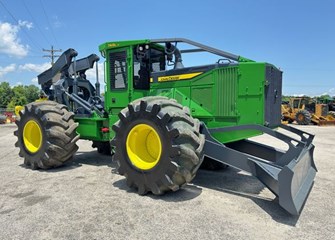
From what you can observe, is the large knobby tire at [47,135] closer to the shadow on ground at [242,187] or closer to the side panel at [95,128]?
the side panel at [95,128]

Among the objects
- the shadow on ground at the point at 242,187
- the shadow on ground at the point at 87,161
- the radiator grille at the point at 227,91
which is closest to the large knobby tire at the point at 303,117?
the shadow on ground at the point at 242,187

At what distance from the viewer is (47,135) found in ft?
21.2

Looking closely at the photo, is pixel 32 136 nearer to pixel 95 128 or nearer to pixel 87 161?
pixel 87 161

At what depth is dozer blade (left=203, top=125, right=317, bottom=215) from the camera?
393 centimetres

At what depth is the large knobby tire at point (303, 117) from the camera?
24.3m

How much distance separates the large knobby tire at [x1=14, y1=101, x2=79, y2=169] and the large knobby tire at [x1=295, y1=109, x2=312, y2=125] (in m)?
22.3

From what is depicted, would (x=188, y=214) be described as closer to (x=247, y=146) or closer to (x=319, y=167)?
(x=247, y=146)

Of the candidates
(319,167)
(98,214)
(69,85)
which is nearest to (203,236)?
(98,214)

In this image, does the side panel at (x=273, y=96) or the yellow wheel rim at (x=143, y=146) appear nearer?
the yellow wheel rim at (x=143, y=146)

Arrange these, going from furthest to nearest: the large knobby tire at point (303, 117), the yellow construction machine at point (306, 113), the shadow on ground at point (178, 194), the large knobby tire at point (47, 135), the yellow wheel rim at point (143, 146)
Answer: the yellow construction machine at point (306, 113), the large knobby tire at point (303, 117), the large knobby tire at point (47, 135), the yellow wheel rim at point (143, 146), the shadow on ground at point (178, 194)

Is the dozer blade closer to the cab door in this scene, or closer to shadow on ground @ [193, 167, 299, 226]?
shadow on ground @ [193, 167, 299, 226]

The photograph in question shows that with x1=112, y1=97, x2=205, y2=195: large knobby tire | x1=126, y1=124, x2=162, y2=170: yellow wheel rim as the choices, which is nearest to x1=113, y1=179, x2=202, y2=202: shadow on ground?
x1=112, y1=97, x2=205, y2=195: large knobby tire

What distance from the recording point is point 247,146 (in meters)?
6.24

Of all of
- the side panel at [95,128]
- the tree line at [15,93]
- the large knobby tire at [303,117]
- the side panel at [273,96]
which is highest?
the tree line at [15,93]
